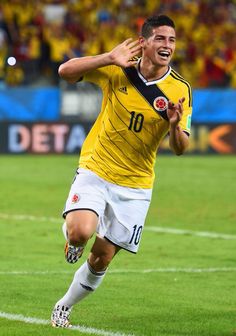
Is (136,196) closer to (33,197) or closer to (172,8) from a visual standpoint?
(33,197)

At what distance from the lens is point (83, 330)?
7480 mm

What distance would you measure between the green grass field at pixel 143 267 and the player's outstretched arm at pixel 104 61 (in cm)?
191

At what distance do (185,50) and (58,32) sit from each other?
14.6ft

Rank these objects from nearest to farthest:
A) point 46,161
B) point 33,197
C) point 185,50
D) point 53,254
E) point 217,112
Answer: point 53,254 → point 33,197 → point 46,161 → point 217,112 → point 185,50

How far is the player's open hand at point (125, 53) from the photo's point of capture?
7363mm

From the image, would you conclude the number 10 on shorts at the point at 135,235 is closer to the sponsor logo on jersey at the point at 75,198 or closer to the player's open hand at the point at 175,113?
the sponsor logo on jersey at the point at 75,198

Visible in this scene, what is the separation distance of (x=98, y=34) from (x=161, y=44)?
21.9 meters

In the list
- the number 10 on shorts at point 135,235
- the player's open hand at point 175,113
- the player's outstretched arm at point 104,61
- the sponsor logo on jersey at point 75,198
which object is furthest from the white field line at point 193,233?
the player's outstretched arm at point 104,61

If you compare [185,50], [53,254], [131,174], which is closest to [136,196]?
[131,174]

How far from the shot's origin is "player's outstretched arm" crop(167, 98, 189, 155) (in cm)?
734

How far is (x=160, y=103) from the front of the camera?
773 cm

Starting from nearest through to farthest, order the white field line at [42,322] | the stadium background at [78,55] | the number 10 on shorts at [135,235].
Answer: the white field line at [42,322], the number 10 on shorts at [135,235], the stadium background at [78,55]

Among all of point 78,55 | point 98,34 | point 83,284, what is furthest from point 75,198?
point 98,34

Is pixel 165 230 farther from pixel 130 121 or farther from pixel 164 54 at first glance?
pixel 164 54
